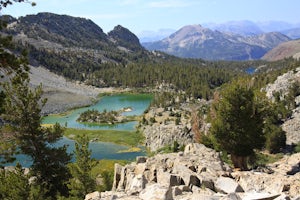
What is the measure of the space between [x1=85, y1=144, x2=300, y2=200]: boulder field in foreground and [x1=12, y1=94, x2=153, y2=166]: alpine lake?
1725cm

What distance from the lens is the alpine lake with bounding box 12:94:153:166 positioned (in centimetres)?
8519

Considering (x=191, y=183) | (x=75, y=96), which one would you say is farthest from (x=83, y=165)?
(x=75, y=96)

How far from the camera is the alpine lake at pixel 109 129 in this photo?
85.2 meters

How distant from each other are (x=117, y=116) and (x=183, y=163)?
369 feet

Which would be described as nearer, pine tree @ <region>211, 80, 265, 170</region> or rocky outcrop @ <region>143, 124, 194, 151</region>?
pine tree @ <region>211, 80, 265, 170</region>

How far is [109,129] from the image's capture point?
118m

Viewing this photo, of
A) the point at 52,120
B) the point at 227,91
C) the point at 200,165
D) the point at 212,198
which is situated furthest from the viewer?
the point at 52,120

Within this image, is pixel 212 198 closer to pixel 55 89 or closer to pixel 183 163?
pixel 183 163

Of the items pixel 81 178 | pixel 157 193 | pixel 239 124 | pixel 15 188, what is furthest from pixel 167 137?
pixel 157 193

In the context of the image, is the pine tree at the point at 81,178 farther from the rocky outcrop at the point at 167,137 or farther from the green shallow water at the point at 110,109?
the green shallow water at the point at 110,109

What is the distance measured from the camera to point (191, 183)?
2284cm

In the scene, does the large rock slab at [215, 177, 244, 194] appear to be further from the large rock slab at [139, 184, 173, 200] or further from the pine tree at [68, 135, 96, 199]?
the pine tree at [68, 135, 96, 199]

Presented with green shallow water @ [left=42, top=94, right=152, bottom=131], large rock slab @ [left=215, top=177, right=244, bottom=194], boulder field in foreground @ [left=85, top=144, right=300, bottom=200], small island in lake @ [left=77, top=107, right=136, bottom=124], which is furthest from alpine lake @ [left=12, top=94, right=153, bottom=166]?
large rock slab @ [left=215, top=177, right=244, bottom=194]

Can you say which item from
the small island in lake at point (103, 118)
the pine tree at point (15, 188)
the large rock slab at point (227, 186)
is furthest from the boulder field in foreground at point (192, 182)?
the small island in lake at point (103, 118)
